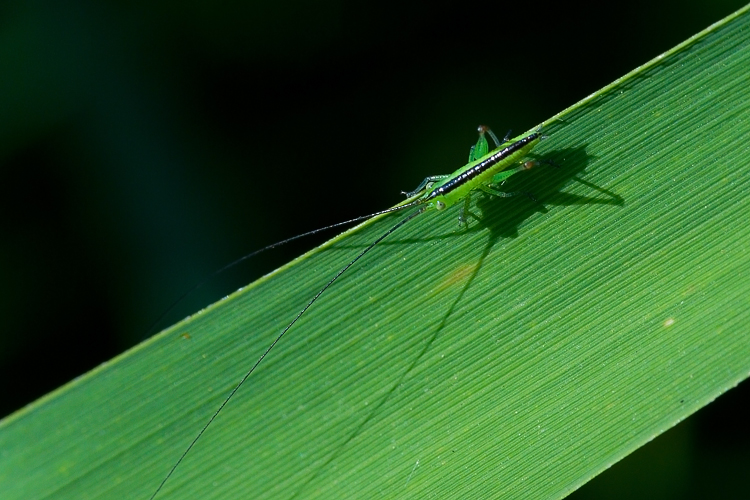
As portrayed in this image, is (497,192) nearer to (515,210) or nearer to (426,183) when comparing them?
(515,210)

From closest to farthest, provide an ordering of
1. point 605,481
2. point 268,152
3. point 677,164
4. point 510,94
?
point 677,164 < point 605,481 < point 510,94 < point 268,152

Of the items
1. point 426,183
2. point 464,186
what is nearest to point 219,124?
point 426,183

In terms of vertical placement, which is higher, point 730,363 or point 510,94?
point 510,94

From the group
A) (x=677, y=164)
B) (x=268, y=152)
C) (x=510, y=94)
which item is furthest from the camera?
(x=268, y=152)

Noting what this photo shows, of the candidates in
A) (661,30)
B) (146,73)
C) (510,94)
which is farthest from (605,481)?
(146,73)

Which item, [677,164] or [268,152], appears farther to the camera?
[268,152]

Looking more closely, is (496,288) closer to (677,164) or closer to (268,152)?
(677,164)
